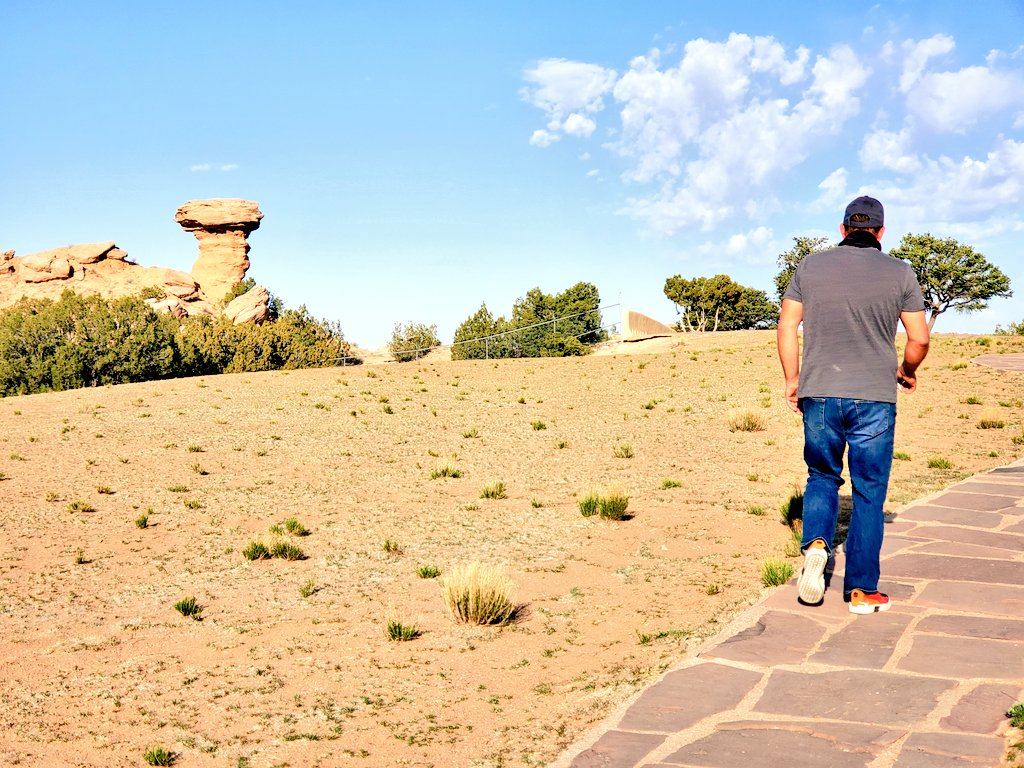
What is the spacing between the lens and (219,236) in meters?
81.4

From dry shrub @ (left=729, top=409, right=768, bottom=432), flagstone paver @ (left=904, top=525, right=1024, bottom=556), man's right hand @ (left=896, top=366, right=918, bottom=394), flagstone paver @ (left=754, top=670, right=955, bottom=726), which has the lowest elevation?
flagstone paver @ (left=754, top=670, right=955, bottom=726)

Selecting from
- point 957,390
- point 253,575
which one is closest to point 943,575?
point 253,575

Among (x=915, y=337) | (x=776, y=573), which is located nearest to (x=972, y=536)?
(x=776, y=573)

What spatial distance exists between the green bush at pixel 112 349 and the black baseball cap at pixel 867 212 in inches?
1503

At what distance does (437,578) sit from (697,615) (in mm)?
2795

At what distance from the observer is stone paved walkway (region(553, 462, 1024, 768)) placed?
343 centimetres

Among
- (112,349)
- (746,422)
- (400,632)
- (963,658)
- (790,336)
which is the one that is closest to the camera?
(963,658)

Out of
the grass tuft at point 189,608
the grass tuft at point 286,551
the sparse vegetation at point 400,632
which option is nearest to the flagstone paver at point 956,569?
the sparse vegetation at point 400,632

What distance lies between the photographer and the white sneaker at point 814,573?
5.09m

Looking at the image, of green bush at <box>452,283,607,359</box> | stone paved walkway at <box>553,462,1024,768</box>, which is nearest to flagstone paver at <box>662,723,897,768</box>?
stone paved walkway at <box>553,462,1024,768</box>

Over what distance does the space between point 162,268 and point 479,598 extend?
82101 mm

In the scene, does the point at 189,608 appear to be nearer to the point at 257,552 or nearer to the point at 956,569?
Result: the point at 257,552

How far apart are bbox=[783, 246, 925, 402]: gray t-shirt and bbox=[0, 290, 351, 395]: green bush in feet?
125

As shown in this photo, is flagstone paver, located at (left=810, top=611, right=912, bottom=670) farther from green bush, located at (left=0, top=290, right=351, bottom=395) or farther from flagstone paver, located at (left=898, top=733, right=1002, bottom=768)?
green bush, located at (left=0, top=290, right=351, bottom=395)
